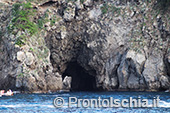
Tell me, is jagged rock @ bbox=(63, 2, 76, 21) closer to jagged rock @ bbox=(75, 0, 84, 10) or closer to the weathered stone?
jagged rock @ bbox=(75, 0, 84, 10)

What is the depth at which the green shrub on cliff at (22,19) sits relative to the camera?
74875 mm

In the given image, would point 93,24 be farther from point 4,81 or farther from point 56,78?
point 4,81

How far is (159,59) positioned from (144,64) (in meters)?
3.40

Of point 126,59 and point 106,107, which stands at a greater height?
point 126,59

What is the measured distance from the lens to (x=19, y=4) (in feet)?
257

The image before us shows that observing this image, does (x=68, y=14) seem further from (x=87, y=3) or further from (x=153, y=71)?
(x=153, y=71)

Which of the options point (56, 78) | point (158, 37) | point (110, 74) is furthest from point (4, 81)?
point (158, 37)

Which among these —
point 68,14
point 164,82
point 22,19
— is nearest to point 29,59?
point 22,19

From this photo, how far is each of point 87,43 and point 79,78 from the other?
837 inches

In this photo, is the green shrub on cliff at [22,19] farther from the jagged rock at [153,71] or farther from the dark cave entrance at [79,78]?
the jagged rock at [153,71]

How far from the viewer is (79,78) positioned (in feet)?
319

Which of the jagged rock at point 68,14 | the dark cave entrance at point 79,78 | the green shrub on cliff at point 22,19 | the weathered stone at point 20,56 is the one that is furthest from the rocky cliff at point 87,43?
the dark cave entrance at point 79,78

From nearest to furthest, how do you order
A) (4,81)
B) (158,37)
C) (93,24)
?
(4,81) → (158,37) → (93,24)

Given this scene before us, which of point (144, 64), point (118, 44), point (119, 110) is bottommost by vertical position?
point (119, 110)
